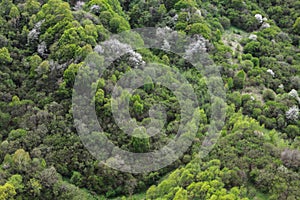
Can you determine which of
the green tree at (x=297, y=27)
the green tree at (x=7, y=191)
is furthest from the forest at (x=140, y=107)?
the green tree at (x=297, y=27)

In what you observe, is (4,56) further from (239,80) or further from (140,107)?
(239,80)

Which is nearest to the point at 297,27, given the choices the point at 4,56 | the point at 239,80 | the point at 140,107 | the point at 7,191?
the point at 239,80

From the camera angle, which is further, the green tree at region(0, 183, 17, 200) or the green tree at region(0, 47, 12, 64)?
the green tree at region(0, 47, 12, 64)

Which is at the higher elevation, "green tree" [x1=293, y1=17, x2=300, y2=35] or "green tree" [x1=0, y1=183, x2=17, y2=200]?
"green tree" [x1=293, y1=17, x2=300, y2=35]

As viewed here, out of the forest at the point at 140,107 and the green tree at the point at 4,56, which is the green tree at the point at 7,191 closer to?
the forest at the point at 140,107

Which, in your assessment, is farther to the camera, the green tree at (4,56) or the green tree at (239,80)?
the green tree at (239,80)

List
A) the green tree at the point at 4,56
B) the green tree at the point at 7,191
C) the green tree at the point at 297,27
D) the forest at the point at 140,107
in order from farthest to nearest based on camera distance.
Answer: the green tree at the point at 297,27, the green tree at the point at 4,56, the forest at the point at 140,107, the green tree at the point at 7,191

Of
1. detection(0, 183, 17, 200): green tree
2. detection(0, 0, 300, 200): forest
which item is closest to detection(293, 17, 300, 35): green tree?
detection(0, 0, 300, 200): forest

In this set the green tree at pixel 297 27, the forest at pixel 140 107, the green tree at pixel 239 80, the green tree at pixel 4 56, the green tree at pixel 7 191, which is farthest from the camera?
the green tree at pixel 297 27

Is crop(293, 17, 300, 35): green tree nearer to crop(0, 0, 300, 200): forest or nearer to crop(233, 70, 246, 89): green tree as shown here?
crop(0, 0, 300, 200): forest

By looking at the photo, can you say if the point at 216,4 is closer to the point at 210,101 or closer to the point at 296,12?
the point at 296,12
